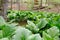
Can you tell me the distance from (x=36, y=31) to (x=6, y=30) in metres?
0.35

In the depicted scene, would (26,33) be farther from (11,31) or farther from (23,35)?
(11,31)

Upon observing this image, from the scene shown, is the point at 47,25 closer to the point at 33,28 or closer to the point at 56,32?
the point at 33,28

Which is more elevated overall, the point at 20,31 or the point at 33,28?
the point at 20,31

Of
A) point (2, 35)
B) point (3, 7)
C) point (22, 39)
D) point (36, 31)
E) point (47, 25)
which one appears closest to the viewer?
point (22, 39)

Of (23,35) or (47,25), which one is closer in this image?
(23,35)

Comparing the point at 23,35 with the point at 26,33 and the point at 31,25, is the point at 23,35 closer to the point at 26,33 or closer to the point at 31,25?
the point at 26,33

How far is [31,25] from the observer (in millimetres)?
1645

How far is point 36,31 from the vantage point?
159 centimetres

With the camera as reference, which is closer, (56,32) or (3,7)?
(56,32)

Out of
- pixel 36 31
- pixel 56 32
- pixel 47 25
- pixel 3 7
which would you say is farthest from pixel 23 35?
pixel 3 7

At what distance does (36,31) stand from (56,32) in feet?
0.79

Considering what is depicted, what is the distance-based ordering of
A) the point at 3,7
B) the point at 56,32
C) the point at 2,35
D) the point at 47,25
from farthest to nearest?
the point at 3,7 < the point at 47,25 < the point at 56,32 < the point at 2,35

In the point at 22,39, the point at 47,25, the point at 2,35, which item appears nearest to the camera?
the point at 22,39

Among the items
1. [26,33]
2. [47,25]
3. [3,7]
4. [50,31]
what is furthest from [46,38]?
[3,7]
